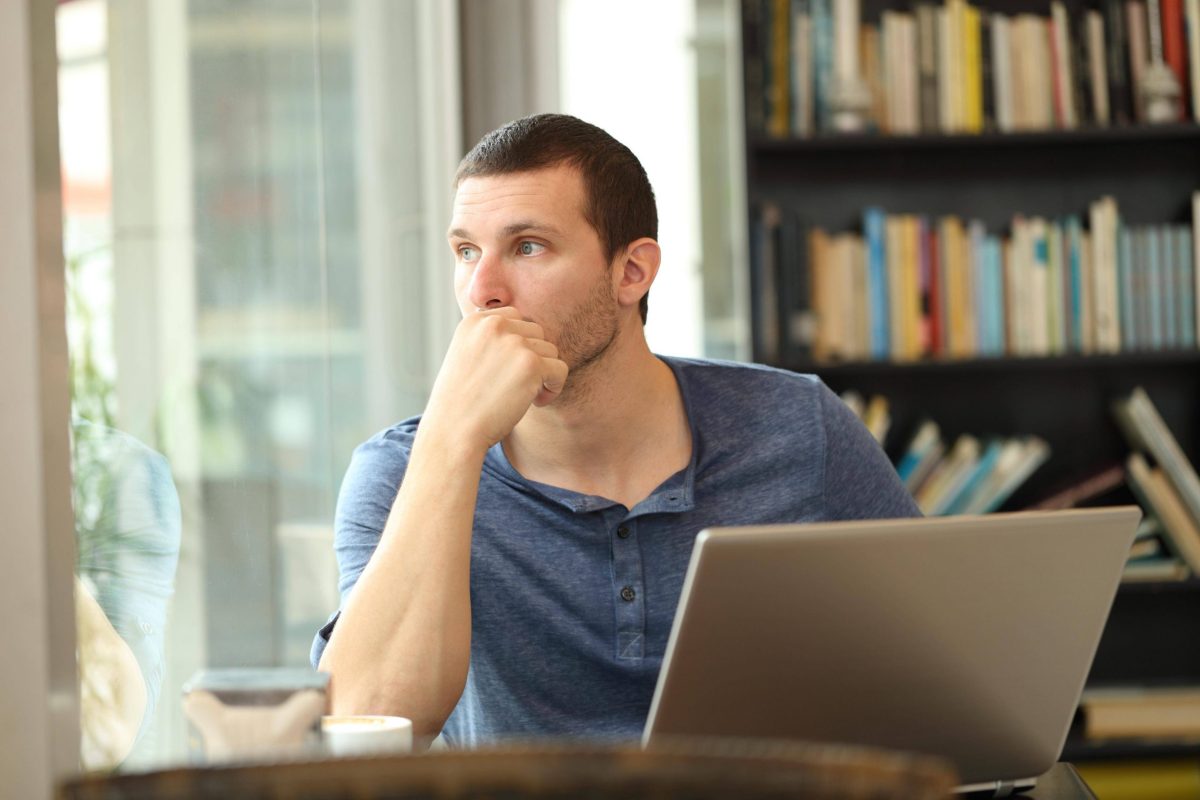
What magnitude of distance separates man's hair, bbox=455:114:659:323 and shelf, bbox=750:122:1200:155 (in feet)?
4.02

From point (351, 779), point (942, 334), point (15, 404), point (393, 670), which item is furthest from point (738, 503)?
point (942, 334)

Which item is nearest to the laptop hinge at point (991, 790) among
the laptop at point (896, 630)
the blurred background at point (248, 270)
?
the laptop at point (896, 630)

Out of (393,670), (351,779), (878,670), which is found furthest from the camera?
(393,670)

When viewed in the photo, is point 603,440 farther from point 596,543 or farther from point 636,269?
point 636,269

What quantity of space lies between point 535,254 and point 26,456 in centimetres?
70

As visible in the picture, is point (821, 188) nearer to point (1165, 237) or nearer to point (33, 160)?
point (1165, 237)

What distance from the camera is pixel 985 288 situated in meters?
2.88

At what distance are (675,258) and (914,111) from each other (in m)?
0.60

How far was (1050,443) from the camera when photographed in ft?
9.94

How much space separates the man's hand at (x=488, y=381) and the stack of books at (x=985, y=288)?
1453 mm

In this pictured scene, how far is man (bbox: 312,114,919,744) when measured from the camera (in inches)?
52.7

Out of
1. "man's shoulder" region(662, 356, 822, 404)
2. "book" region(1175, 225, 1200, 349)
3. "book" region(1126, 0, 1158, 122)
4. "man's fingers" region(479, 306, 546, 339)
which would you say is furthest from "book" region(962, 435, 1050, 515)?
"man's fingers" region(479, 306, 546, 339)

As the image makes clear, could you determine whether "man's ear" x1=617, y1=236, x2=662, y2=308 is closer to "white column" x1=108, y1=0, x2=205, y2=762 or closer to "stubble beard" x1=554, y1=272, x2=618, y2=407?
"stubble beard" x1=554, y1=272, x2=618, y2=407

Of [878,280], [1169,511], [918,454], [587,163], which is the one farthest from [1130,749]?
[587,163]
